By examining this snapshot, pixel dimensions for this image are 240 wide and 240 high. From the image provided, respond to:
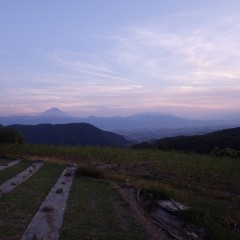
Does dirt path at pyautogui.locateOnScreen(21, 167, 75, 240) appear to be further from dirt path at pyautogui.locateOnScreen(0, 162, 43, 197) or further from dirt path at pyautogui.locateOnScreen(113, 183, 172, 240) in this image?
dirt path at pyautogui.locateOnScreen(113, 183, 172, 240)

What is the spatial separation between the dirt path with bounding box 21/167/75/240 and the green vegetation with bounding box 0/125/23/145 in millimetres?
26852

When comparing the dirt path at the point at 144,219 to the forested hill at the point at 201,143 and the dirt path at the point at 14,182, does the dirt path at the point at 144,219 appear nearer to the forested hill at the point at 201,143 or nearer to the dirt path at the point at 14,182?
the dirt path at the point at 14,182

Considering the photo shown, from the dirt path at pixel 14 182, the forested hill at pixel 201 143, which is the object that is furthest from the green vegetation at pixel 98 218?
the forested hill at pixel 201 143

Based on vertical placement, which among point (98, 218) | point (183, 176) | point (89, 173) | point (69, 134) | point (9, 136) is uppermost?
point (9, 136)

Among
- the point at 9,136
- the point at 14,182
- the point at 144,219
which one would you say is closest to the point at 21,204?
the point at 144,219

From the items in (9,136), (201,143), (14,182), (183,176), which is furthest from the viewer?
(201,143)

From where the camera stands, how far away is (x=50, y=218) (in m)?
9.64

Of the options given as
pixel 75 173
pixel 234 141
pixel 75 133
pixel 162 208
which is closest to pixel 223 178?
pixel 75 173

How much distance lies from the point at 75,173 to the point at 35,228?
10929 mm

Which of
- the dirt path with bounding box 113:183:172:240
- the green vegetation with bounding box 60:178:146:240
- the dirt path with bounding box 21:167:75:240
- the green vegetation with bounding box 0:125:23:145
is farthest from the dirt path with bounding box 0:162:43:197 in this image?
the green vegetation with bounding box 0:125:23:145

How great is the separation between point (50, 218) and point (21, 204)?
75.7 inches

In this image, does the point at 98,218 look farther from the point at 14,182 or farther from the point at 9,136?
the point at 9,136

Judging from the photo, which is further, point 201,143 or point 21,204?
point 201,143

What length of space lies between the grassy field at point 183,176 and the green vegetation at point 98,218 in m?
1.52
